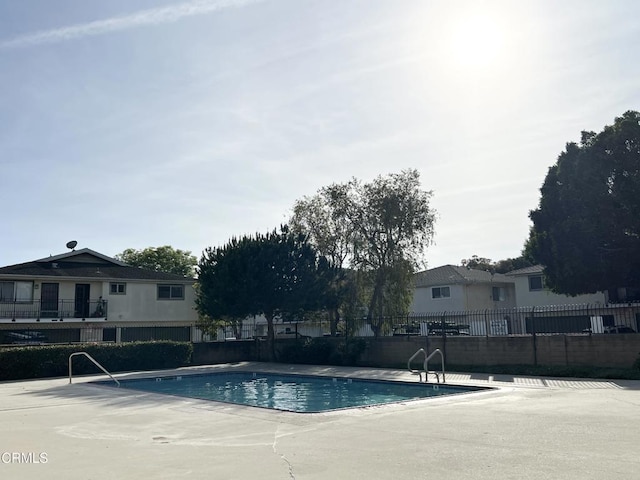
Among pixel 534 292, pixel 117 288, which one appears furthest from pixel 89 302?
pixel 534 292

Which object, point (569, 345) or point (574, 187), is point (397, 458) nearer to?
point (569, 345)

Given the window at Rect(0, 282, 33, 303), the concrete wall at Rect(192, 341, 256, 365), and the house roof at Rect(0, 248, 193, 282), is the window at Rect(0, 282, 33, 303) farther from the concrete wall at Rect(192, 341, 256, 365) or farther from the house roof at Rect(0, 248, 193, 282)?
the concrete wall at Rect(192, 341, 256, 365)

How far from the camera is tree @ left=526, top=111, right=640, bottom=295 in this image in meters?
26.0

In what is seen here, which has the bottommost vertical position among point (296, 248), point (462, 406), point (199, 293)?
point (462, 406)

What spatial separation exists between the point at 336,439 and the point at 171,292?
32.1m

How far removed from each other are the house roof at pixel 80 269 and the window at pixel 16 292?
0.76 meters

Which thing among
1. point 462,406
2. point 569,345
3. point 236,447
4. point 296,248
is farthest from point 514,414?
point 296,248

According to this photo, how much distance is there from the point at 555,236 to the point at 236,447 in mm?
23144

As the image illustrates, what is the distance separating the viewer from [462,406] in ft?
44.3

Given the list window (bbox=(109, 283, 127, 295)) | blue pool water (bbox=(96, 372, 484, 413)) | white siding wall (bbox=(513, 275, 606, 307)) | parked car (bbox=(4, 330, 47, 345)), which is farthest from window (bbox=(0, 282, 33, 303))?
white siding wall (bbox=(513, 275, 606, 307))

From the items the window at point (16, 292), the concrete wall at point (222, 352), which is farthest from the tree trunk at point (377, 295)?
the window at point (16, 292)

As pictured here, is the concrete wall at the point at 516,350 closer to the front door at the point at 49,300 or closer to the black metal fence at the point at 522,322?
the black metal fence at the point at 522,322

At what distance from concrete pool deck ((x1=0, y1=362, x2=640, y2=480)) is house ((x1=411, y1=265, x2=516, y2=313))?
2857 cm

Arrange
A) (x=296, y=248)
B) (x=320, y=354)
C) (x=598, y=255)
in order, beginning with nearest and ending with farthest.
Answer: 1. (x=598, y=255)
2. (x=320, y=354)
3. (x=296, y=248)
